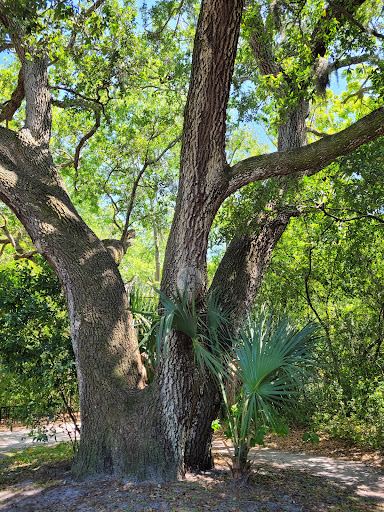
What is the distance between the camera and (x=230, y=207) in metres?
6.00

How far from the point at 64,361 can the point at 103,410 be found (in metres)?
1.27

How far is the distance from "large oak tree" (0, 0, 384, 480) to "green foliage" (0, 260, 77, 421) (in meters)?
0.92

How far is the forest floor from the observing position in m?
3.68

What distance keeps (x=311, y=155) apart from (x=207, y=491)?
12.2 ft

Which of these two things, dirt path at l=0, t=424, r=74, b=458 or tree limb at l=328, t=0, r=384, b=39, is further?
dirt path at l=0, t=424, r=74, b=458

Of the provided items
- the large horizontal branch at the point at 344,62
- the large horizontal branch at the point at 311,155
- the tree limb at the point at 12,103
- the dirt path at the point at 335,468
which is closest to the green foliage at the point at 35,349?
the dirt path at the point at 335,468

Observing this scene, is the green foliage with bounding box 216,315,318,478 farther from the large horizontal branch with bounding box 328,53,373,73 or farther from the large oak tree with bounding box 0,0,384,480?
the large horizontal branch with bounding box 328,53,373,73

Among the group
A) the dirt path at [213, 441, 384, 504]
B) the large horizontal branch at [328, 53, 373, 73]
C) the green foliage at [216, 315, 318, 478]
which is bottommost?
the dirt path at [213, 441, 384, 504]

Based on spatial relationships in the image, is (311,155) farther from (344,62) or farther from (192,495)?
(192,495)

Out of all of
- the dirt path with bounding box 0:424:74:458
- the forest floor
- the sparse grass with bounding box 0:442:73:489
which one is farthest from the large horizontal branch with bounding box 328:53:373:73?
the dirt path with bounding box 0:424:74:458

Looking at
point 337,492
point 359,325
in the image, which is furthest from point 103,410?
point 359,325

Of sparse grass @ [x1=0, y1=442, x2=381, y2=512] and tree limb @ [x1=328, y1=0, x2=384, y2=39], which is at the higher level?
tree limb @ [x1=328, y1=0, x2=384, y2=39]

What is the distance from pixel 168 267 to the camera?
4816 mm

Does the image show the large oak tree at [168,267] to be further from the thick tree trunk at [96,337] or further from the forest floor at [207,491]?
the forest floor at [207,491]
